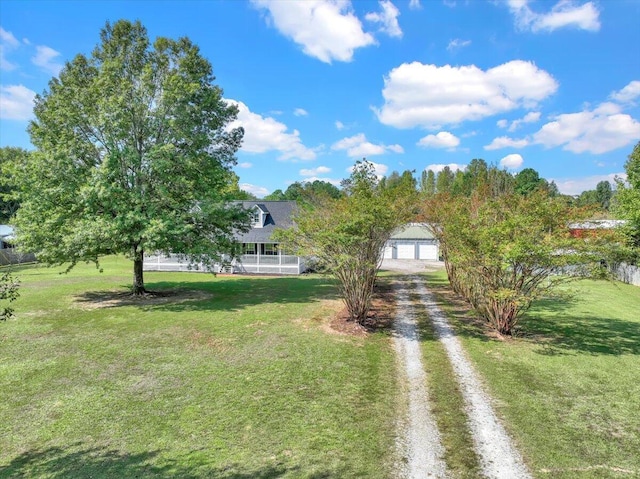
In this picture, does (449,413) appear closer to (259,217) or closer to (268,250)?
(268,250)

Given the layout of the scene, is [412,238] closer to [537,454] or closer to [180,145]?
[180,145]

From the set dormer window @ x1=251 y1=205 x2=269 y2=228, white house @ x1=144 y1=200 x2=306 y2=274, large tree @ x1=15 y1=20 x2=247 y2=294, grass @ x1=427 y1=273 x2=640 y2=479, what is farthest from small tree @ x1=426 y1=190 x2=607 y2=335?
dormer window @ x1=251 y1=205 x2=269 y2=228

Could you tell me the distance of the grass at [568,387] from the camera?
17.1ft

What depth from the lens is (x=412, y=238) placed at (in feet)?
131

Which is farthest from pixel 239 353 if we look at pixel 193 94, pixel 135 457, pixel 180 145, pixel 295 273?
pixel 295 273

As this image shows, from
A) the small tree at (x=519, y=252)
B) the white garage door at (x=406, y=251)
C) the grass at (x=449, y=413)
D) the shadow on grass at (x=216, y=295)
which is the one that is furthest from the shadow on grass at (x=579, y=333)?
the white garage door at (x=406, y=251)

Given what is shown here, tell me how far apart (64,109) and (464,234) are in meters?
15.5

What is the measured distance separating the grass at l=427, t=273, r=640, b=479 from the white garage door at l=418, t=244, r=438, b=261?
25.9 m

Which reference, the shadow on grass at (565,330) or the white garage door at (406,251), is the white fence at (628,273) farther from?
the white garage door at (406,251)

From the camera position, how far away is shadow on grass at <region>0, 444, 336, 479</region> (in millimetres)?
4797

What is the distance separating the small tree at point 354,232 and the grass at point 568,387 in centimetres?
347

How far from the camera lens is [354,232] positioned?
36.0 ft

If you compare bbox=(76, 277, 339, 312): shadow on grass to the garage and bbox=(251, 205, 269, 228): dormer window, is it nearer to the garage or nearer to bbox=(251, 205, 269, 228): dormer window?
bbox=(251, 205, 269, 228): dormer window

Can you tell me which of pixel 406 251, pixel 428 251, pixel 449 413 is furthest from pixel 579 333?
pixel 406 251
